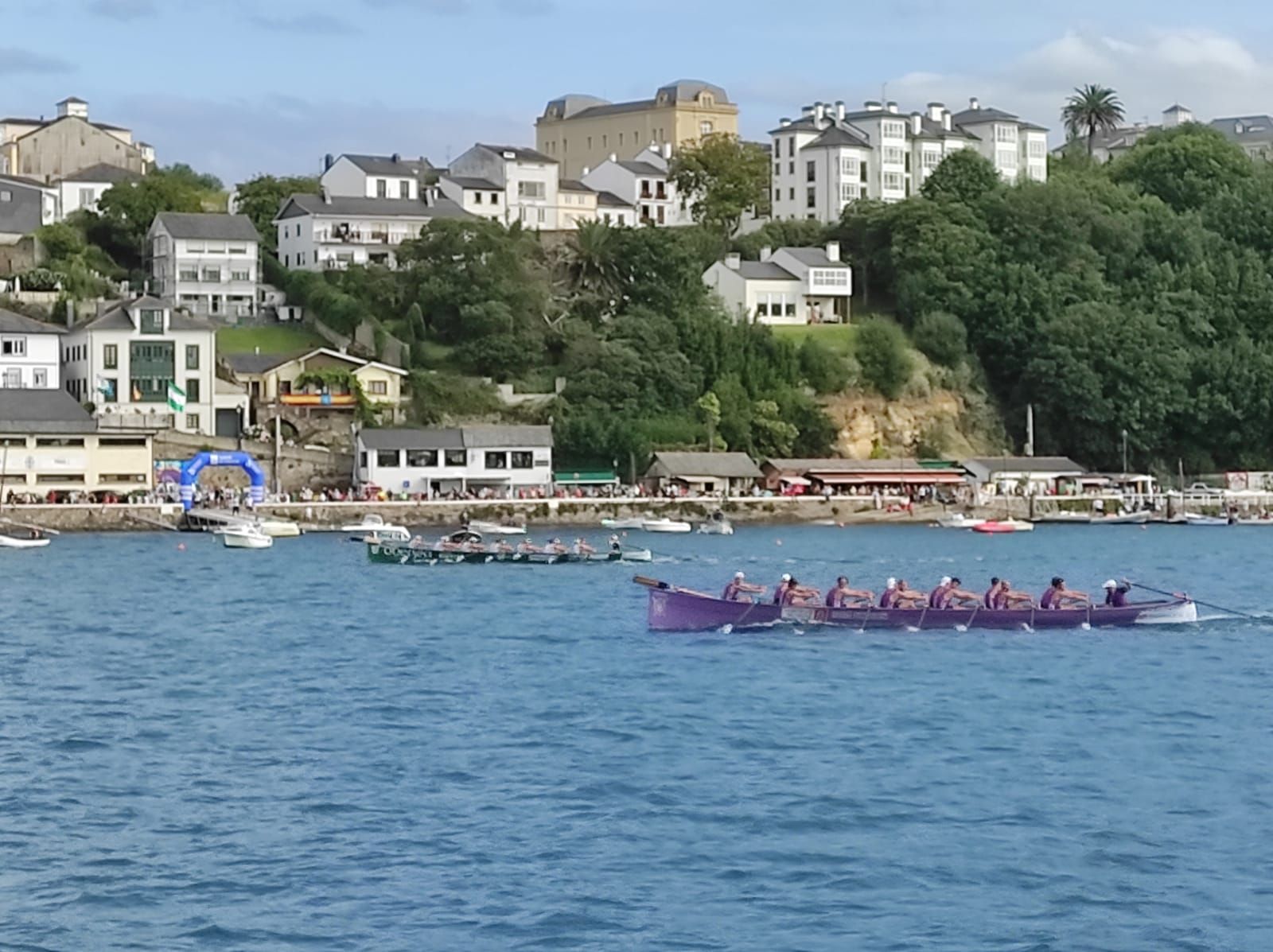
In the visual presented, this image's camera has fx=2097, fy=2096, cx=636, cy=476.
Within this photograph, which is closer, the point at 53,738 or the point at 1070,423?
the point at 53,738

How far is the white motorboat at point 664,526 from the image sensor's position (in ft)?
277

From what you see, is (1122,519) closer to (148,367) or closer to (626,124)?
(148,367)

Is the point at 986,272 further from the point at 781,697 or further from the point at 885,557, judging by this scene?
the point at 781,697

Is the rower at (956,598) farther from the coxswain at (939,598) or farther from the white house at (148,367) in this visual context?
the white house at (148,367)

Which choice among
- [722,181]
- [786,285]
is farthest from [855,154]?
[786,285]

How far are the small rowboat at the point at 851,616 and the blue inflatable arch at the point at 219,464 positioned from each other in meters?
38.1

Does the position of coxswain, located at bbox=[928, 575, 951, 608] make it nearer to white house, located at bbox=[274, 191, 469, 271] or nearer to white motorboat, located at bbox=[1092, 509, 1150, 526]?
white motorboat, located at bbox=[1092, 509, 1150, 526]

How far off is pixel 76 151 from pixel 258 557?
55.9 meters

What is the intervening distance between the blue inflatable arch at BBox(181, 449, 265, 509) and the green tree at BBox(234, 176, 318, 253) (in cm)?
2415

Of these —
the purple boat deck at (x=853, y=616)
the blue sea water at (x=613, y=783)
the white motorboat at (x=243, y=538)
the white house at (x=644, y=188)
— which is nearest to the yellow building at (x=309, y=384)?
the white motorboat at (x=243, y=538)

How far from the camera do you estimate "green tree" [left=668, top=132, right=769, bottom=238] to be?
123 m

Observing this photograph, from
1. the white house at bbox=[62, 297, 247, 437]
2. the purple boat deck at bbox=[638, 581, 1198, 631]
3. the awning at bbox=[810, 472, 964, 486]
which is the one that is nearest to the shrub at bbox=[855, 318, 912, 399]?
the awning at bbox=[810, 472, 964, 486]

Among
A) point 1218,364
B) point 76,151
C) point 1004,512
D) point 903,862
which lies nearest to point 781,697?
point 903,862

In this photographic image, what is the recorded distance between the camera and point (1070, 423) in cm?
10506
